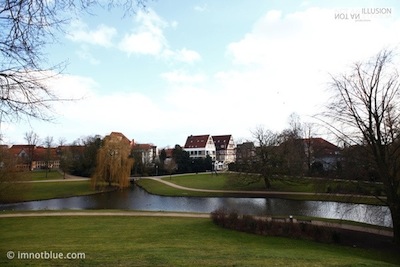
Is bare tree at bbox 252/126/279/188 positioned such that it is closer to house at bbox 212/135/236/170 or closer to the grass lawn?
the grass lawn

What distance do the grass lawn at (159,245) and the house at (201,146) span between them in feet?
202

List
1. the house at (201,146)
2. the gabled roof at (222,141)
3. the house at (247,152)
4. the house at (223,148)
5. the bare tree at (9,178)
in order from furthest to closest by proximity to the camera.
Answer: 1. the gabled roof at (222,141)
2. the house at (223,148)
3. the house at (201,146)
4. the house at (247,152)
5. the bare tree at (9,178)

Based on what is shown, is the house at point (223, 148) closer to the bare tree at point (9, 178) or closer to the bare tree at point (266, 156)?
the bare tree at point (266, 156)

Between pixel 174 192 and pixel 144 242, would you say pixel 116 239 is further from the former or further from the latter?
pixel 174 192

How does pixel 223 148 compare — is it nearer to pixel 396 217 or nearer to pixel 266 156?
pixel 266 156

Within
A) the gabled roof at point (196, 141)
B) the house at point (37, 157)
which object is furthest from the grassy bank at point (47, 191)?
the gabled roof at point (196, 141)

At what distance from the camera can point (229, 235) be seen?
12336mm

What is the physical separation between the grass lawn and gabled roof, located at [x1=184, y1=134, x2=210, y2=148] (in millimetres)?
62260

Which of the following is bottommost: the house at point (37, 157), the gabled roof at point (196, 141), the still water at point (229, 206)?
the still water at point (229, 206)

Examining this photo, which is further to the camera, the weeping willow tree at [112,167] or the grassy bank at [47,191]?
the weeping willow tree at [112,167]

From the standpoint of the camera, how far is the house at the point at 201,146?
77.7 meters

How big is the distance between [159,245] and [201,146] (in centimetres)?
6840

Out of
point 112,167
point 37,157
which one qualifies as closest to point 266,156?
point 112,167

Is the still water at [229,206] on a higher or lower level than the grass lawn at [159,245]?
lower
